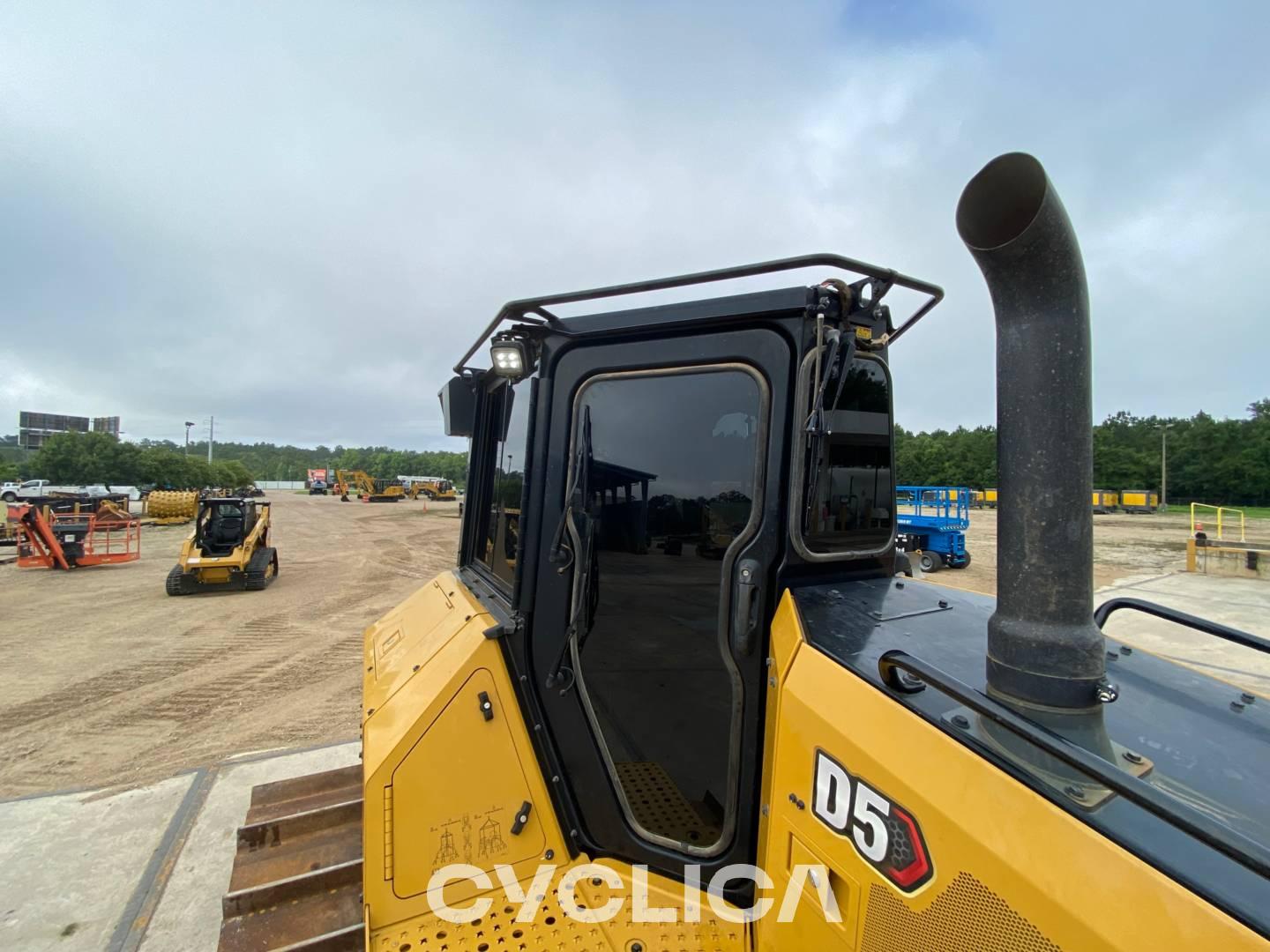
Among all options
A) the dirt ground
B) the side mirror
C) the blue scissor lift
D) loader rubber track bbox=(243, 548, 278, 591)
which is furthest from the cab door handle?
the blue scissor lift

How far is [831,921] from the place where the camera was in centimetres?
131

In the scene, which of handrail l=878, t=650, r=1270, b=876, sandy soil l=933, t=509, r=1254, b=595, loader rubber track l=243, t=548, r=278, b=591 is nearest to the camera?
handrail l=878, t=650, r=1270, b=876

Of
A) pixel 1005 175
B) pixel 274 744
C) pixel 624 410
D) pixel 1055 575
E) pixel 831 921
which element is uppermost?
pixel 1005 175

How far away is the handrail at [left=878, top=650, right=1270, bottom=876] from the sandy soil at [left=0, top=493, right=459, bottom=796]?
5.26 m

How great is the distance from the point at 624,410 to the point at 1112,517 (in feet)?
163

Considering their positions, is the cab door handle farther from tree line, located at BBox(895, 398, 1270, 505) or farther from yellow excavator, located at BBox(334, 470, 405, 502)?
tree line, located at BBox(895, 398, 1270, 505)

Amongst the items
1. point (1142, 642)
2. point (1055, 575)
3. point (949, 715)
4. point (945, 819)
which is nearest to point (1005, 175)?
point (1055, 575)

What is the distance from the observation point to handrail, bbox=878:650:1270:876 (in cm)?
81

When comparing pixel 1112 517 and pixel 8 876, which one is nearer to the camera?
pixel 8 876

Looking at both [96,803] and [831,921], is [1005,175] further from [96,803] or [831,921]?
[96,803]

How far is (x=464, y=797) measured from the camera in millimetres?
1834

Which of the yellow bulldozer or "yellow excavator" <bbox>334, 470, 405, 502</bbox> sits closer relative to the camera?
"yellow excavator" <bbox>334, 470, 405, 502</bbox>

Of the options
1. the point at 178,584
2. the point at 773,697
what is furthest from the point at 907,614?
the point at 178,584

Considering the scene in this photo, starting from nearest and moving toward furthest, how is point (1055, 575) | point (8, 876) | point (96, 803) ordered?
point (1055, 575)
point (8, 876)
point (96, 803)
